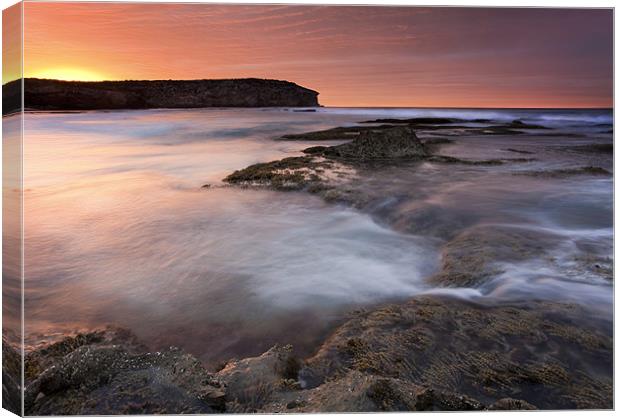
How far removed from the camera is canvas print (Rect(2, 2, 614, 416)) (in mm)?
2674

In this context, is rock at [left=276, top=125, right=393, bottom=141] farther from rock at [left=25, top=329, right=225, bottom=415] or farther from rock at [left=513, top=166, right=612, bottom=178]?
rock at [left=25, top=329, right=225, bottom=415]

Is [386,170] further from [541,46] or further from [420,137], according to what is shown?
[541,46]

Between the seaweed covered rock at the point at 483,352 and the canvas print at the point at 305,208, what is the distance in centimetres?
1

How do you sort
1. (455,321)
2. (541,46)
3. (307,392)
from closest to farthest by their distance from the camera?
(307,392) < (455,321) < (541,46)

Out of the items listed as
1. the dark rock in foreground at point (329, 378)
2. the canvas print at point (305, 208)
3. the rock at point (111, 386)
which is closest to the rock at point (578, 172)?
the canvas print at point (305, 208)

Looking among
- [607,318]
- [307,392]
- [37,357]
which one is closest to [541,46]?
[607,318]

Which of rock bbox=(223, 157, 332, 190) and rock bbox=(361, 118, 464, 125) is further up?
rock bbox=(361, 118, 464, 125)

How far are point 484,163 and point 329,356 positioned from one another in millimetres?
1736

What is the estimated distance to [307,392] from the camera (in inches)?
103

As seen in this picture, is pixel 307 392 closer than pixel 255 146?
Yes

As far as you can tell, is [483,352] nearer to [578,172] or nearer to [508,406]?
[508,406]

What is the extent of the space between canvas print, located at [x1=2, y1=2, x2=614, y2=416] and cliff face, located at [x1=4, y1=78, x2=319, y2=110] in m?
0.01

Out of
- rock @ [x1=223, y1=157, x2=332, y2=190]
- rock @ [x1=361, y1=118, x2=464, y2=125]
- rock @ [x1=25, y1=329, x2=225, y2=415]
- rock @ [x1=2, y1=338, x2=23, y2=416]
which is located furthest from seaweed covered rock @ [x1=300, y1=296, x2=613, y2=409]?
rock @ [x1=2, y1=338, x2=23, y2=416]

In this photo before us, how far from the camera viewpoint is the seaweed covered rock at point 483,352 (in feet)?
8.69
